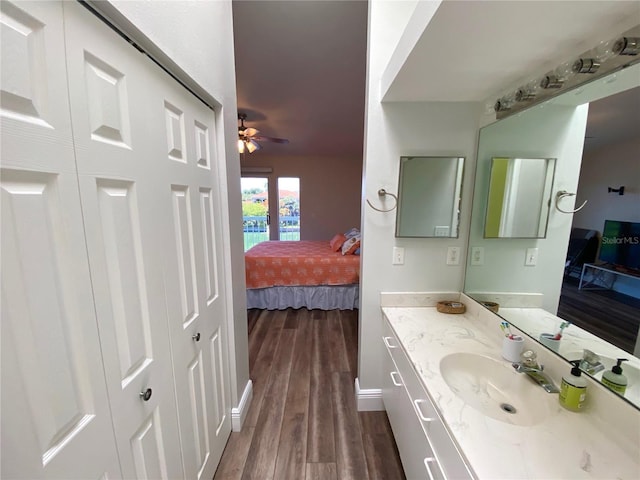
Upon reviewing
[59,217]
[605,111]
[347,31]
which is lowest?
[59,217]

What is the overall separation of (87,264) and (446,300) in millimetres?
1751

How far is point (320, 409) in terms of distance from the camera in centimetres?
177

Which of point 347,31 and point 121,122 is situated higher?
point 347,31

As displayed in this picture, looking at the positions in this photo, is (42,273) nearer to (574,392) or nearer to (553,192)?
(574,392)

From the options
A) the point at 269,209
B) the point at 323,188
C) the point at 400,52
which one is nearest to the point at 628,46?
the point at 400,52

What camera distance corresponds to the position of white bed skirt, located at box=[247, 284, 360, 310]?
329cm

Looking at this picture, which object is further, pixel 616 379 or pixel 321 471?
pixel 321 471

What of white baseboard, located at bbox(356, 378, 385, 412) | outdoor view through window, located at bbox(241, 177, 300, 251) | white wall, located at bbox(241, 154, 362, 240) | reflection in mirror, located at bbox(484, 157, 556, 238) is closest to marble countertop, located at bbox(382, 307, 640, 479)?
reflection in mirror, located at bbox(484, 157, 556, 238)

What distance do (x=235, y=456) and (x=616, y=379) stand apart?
1754 mm

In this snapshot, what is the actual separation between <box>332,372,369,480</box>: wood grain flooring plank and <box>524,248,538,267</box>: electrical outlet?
4.53 ft

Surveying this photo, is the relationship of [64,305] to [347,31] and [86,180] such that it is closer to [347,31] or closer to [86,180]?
[86,180]

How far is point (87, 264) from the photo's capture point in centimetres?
61

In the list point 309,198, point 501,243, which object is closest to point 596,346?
point 501,243

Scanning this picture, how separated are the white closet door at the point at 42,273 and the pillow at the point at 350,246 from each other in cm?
300
